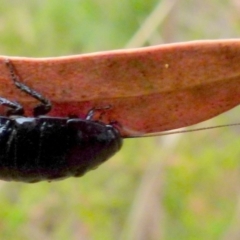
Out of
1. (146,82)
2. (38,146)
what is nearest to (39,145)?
(38,146)

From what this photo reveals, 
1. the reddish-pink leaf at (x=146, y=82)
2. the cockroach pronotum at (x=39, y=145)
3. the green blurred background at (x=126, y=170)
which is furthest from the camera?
the green blurred background at (x=126, y=170)

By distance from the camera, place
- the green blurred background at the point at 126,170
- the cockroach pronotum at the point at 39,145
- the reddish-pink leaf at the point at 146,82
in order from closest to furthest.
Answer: the reddish-pink leaf at the point at 146,82 < the cockroach pronotum at the point at 39,145 < the green blurred background at the point at 126,170

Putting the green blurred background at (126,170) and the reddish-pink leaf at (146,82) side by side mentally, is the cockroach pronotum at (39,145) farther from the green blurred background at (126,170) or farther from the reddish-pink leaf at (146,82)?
the green blurred background at (126,170)

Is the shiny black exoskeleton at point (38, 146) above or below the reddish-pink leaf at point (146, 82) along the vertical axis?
below

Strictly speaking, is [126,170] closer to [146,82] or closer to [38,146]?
[38,146]

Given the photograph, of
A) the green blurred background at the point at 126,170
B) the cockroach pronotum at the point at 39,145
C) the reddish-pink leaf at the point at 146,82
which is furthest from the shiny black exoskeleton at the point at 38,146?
the green blurred background at the point at 126,170

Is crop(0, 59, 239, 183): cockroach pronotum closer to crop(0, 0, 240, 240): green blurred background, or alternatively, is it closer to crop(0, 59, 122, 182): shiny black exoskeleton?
crop(0, 59, 122, 182): shiny black exoskeleton

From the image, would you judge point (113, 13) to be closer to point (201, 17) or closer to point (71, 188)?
point (201, 17)
